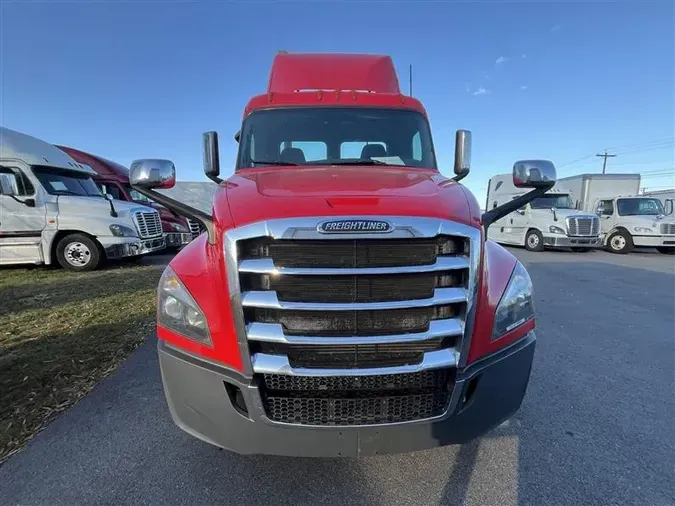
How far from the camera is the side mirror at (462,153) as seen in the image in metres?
3.97

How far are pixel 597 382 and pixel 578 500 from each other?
1771mm

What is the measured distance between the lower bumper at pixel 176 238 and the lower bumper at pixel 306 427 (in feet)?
34.7

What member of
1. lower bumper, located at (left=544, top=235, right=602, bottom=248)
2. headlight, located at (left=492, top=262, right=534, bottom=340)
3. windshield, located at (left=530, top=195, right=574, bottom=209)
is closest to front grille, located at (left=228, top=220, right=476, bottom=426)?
headlight, located at (left=492, top=262, right=534, bottom=340)

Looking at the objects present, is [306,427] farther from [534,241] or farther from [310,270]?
[534,241]

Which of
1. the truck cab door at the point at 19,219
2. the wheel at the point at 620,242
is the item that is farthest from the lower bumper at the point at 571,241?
the truck cab door at the point at 19,219

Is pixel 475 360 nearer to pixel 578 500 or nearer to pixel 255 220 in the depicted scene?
pixel 578 500

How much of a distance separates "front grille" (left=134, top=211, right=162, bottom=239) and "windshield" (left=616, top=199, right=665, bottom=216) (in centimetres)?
1727

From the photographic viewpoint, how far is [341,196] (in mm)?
2035

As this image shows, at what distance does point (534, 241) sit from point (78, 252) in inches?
613

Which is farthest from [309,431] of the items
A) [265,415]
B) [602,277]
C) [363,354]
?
[602,277]

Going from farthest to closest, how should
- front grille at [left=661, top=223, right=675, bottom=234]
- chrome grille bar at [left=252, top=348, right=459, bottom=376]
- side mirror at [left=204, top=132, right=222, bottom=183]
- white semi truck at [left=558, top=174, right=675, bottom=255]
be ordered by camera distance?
white semi truck at [left=558, top=174, right=675, bottom=255], front grille at [left=661, top=223, right=675, bottom=234], side mirror at [left=204, top=132, right=222, bottom=183], chrome grille bar at [left=252, top=348, right=459, bottom=376]

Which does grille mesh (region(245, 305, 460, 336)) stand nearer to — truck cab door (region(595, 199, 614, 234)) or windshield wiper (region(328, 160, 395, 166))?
windshield wiper (region(328, 160, 395, 166))

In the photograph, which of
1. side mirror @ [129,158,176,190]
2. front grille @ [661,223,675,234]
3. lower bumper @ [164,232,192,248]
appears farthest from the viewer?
front grille @ [661,223,675,234]

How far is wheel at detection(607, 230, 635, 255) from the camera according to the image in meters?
14.9
